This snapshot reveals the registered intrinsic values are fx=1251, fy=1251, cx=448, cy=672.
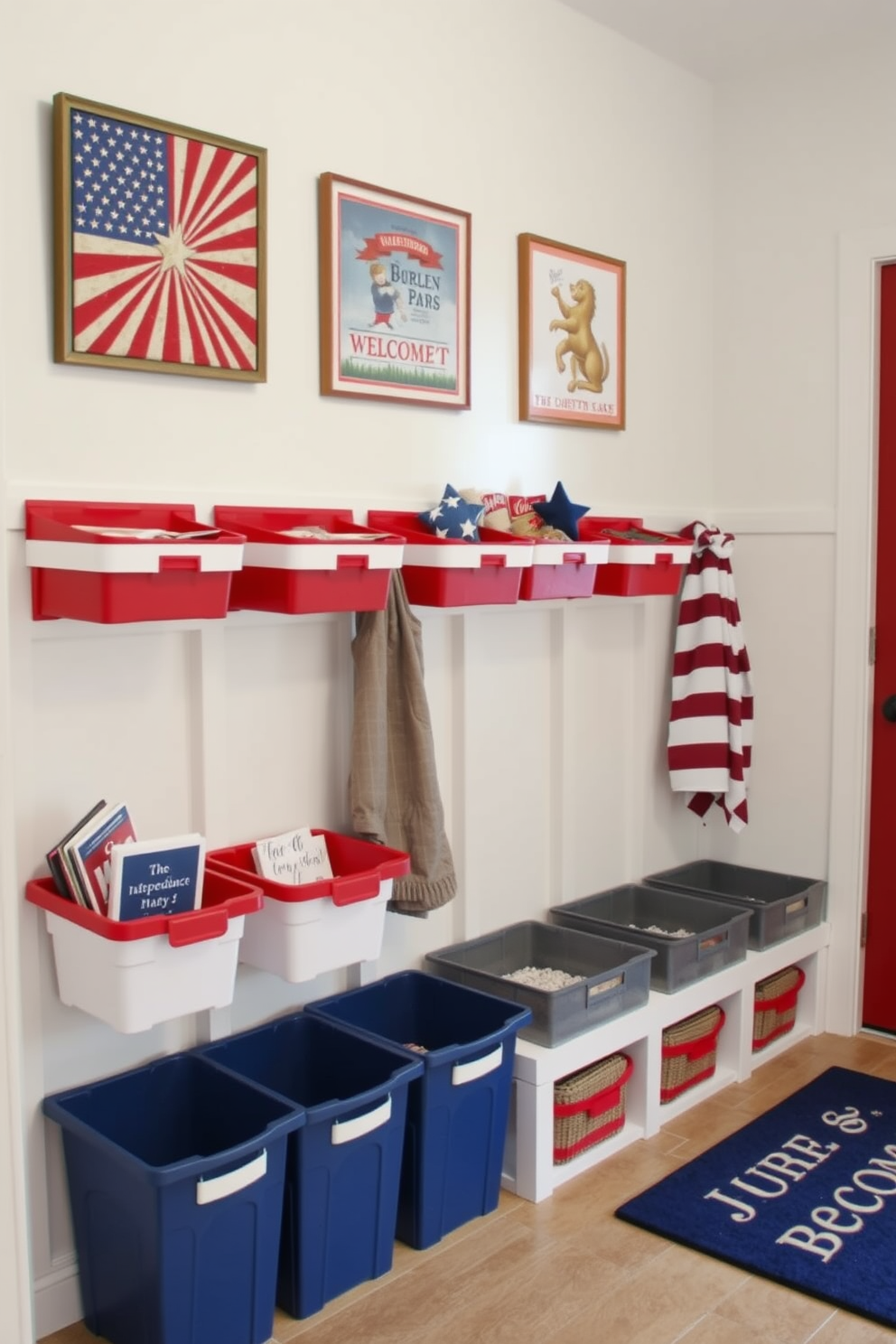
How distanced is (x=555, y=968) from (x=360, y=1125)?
3.09ft

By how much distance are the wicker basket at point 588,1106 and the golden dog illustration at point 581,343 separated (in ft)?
5.17

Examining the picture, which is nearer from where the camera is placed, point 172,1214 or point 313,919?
point 172,1214

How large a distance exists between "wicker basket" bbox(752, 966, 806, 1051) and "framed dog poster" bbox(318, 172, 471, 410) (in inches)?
65.7

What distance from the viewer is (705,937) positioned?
2.94m

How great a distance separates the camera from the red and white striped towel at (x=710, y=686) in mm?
3332

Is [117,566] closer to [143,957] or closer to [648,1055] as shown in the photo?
[143,957]

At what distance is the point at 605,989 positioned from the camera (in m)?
2.64

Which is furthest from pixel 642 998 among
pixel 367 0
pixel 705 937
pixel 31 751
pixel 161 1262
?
pixel 367 0

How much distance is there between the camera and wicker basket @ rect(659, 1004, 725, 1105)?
2.87 metres

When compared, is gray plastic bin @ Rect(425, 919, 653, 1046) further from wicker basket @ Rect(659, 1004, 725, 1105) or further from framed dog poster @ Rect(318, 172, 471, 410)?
framed dog poster @ Rect(318, 172, 471, 410)

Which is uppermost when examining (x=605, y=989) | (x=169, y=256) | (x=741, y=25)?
(x=741, y=25)

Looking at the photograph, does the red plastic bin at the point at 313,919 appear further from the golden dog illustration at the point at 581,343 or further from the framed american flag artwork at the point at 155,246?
the golden dog illustration at the point at 581,343

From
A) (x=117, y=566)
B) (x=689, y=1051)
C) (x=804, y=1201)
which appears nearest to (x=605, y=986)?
(x=689, y=1051)

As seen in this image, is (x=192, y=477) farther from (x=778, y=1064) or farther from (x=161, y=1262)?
(x=778, y=1064)
